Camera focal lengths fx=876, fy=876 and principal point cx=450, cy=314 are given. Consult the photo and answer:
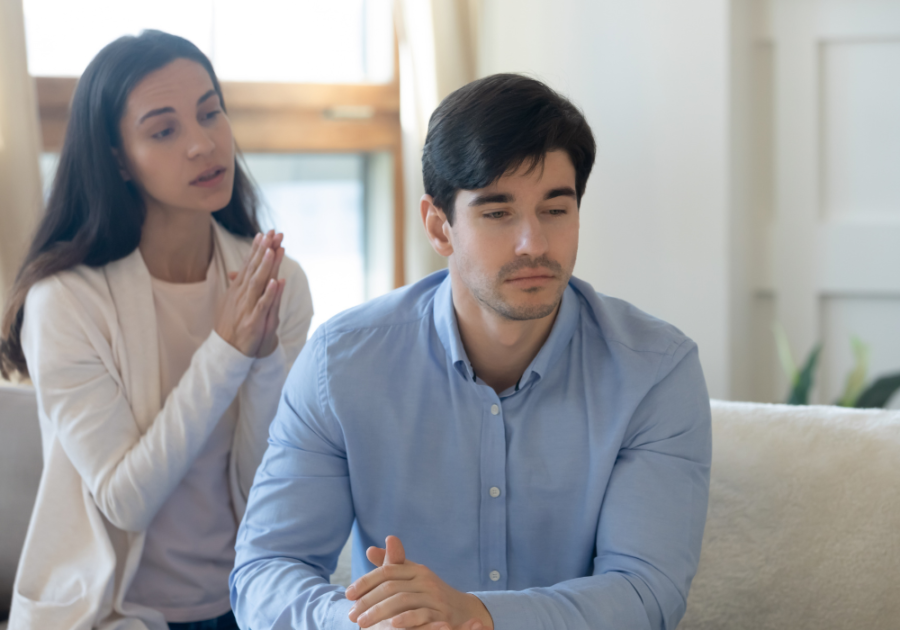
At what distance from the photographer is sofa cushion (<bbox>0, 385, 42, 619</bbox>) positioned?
5.06 feet

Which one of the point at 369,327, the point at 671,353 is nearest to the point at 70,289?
the point at 369,327

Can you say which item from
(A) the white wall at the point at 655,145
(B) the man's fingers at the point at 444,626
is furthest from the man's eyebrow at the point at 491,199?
(A) the white wall at the point at 655,145

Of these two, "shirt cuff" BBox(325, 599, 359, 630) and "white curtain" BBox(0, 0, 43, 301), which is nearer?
"shirt cuff" BBox(325, 599, 359, 630)

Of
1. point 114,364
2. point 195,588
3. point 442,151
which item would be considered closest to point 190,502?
point 195,588

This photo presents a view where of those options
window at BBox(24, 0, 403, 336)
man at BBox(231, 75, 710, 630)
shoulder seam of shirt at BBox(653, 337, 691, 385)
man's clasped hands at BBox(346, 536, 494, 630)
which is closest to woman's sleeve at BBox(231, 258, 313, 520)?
man at BBox(231, 75, 710, 630)

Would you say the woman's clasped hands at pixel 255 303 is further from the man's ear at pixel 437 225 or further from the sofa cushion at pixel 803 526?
the sofa cushion at pixel 803 526

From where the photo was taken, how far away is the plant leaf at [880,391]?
2.19 meters

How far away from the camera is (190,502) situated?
4.78 ft

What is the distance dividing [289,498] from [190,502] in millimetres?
339

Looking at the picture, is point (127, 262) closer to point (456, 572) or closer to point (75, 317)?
point (75, 317)

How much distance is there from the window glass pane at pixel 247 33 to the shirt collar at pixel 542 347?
1.37 m

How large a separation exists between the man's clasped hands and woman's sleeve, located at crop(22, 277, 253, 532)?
0.46 metres

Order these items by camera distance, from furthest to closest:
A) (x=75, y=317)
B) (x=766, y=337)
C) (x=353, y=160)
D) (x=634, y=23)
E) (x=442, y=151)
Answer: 1. (x=353, y=160)
2. (x=766, y=337)
3. (x=634, y=23)
4. (x=75, y=317)
5. (x=442, y=151)

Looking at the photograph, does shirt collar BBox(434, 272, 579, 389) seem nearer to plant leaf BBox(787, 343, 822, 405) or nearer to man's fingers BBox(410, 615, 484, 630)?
man's fingers BBox(410, 615, 484, 630)
